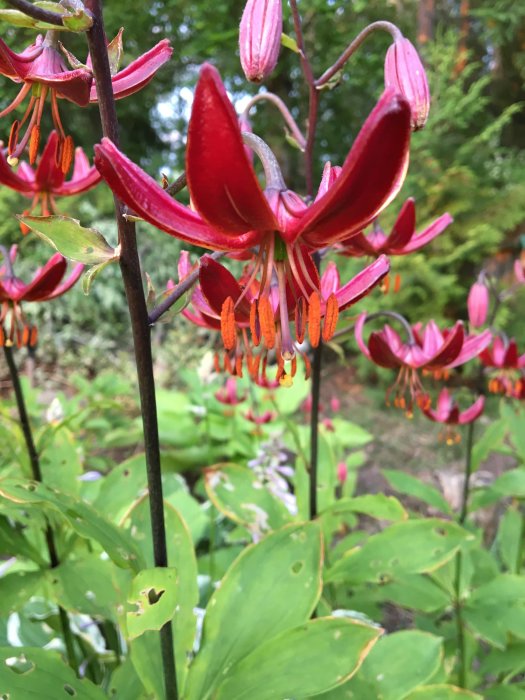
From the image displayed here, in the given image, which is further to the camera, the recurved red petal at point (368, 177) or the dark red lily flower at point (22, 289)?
the dark red lily flower at point (22, 289)

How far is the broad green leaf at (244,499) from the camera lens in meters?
1.02

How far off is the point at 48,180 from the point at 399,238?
58 cm

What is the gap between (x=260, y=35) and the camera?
0.54 meters

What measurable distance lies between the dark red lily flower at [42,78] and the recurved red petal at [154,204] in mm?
154

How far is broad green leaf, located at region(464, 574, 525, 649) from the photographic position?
38.8 inches

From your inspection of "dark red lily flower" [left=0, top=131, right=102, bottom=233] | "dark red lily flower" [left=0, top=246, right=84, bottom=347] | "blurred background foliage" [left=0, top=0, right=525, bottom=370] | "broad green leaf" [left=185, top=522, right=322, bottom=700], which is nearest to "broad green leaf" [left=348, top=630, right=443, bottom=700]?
"broad green leaf" [left=185, top=522, right=322, bottom=700]

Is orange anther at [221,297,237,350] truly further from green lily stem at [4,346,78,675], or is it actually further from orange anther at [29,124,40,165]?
green lily stem at [4,346,78,675]

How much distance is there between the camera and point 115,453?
2578 mm

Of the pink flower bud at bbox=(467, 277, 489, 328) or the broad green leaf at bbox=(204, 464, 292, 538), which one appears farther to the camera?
the pink flower bud at bbox=(467, 277, 489, 328)

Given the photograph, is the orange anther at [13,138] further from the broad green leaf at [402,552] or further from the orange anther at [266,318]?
the broad green leaf at [402,552]

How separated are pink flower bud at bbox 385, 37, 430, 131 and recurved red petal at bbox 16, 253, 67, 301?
49 cm

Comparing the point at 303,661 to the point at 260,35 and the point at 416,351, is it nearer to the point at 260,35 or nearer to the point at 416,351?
the point at 416,351

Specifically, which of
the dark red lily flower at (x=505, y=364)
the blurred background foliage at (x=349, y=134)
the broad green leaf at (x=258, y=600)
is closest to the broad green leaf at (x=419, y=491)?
the dark red lily flower at (x=505, y=364)

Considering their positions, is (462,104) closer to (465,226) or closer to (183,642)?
(465,226)
